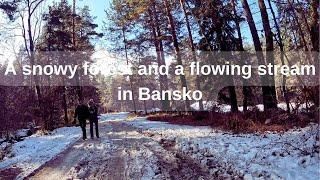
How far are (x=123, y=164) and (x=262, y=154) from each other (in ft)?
11.8

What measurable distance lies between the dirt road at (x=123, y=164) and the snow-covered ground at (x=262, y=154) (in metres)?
0.52

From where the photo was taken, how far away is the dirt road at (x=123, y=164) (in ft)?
31.0

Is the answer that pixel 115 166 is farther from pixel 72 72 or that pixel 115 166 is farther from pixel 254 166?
pixel 72 72

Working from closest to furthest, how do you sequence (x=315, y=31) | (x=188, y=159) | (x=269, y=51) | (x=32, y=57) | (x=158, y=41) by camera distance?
(x=188, y=159)
(x=315, y=31)
(x=269, y=51)
(x=32, y=57)
(x=158, y=41)

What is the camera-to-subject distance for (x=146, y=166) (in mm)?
10297

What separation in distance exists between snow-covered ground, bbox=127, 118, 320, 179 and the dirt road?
52cm

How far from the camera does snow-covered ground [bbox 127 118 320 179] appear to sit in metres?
7.96

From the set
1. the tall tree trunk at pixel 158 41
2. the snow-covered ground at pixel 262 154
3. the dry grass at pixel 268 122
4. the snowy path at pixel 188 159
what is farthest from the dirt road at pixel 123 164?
the tall tree trunk at pixel 158 41

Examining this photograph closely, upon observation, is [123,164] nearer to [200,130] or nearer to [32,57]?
[200,130]

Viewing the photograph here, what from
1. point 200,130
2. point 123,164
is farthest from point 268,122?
point 123,164

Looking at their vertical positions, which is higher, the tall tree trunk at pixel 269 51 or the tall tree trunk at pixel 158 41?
the tall tree trunk at pixel 158 41

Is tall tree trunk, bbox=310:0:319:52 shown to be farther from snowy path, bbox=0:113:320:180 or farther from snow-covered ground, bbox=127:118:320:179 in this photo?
snow-covered ground, bbox=127:118:320:179

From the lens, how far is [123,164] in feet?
35.9

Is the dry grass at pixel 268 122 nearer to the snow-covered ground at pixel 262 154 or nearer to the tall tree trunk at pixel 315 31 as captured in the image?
the snow-covered ground at pixel 262 154
